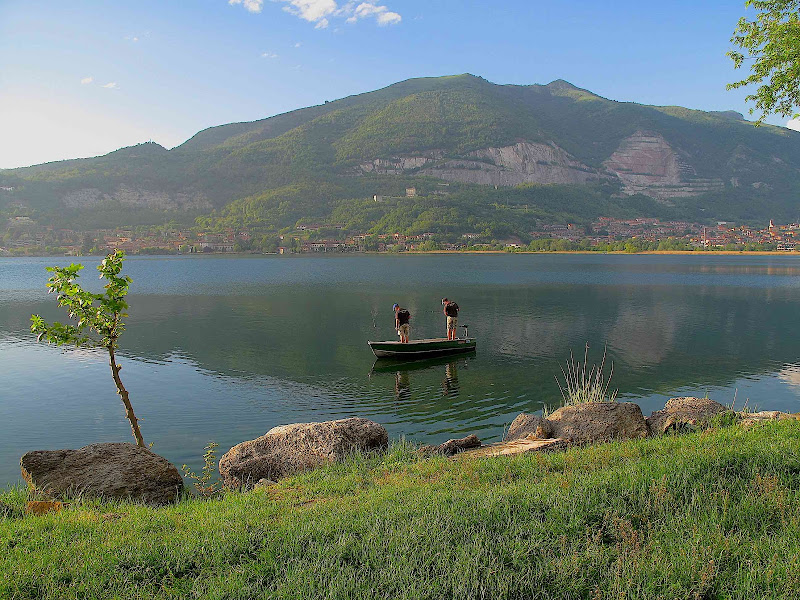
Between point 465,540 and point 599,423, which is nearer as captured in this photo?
point 465,540

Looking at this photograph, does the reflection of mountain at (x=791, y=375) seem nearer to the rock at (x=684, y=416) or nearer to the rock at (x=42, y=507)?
the rock at (x=684, y=416)

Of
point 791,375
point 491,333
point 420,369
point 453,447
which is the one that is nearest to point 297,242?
point 491,333

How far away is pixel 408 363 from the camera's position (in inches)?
930

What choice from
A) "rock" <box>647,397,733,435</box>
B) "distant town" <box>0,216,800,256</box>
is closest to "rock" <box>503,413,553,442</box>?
"rock" <box>647,397,733,435</box>

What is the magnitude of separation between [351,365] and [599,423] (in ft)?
46.2

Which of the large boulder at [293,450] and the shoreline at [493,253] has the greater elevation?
the shoreline at [493,253]

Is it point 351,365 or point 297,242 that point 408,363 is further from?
point 297,242

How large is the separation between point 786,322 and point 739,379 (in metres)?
18.6

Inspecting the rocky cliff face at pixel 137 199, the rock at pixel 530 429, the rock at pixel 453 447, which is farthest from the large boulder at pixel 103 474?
the rocky cliff face at pixel 137 199

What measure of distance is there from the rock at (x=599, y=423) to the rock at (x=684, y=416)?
42cm

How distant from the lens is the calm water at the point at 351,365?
15.3m

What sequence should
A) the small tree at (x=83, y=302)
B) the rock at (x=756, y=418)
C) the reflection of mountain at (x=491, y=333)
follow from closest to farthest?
the small tree at (x=83, y=302) → the rock at (x=756, y=418) → the reflection of mountain at (x=491, y=333)

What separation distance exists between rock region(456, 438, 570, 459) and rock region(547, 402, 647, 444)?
76 centimetres

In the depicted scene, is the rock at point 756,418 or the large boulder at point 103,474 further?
the rock at point 756,418
